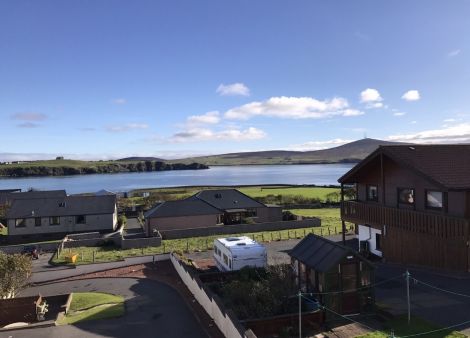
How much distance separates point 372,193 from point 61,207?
35632mm

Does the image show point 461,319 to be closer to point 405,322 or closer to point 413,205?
point 405,322

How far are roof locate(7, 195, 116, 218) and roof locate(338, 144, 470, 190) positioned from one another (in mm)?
33886

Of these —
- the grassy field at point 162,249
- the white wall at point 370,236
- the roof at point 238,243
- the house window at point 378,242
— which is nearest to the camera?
the roof at point 238,243

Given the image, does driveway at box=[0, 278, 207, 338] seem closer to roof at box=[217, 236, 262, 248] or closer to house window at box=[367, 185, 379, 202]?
roof at box=[217, 236, 262, 248]

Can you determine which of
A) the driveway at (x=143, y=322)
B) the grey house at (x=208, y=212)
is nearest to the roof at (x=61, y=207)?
the grey house at (x=208, y=212)

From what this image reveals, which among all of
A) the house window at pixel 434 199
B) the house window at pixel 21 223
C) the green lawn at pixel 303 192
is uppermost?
the house window at pixel 434 199

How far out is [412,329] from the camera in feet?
49.2

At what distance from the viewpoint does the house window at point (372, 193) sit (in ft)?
92.1

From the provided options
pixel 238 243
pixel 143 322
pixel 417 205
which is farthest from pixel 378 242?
pixel 143 322

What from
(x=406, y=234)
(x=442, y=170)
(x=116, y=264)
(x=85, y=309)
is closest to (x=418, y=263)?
(x=406, y=234)

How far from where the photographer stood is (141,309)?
21.4 m

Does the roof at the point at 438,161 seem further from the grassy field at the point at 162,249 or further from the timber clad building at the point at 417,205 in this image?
the grassy field at the point at 162,249

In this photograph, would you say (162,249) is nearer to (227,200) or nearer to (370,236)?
(227,200)

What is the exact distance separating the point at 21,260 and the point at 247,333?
16556mm
